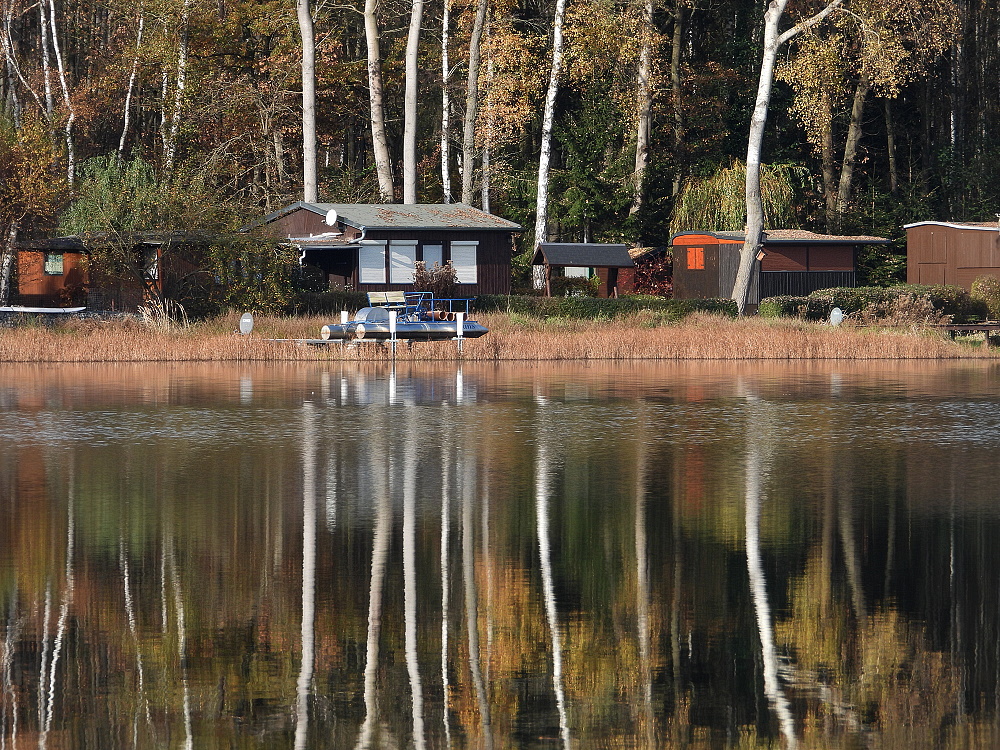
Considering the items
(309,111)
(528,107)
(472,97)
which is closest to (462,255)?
(528,107)

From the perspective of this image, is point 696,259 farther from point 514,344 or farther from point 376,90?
point 514,344

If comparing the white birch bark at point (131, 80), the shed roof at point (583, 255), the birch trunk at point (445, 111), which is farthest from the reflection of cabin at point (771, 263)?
the white birch bark at point (131, 80)

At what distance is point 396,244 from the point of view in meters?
53.0

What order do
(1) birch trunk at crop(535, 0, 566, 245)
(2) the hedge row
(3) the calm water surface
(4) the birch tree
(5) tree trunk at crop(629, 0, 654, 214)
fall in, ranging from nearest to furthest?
(3) the calm water surface < (2) the hedge row < (4) the birch tree < (1) birch trunk at crop(535, 0, 566, 245) < (5) tree trunk at crop(629, 0, 654, 214)

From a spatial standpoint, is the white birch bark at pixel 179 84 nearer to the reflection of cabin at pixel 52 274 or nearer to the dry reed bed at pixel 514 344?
the reflection of cabin at pixel 52 274

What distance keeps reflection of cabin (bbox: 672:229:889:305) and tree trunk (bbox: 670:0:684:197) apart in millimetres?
7413

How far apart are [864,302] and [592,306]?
9.09 m

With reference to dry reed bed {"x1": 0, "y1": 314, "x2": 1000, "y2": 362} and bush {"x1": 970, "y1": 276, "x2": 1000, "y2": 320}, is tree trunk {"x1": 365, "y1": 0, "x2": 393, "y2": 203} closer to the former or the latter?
dry reed bed {"x1": 0, "y1": 314, "x2": 1000, "y2": 362}

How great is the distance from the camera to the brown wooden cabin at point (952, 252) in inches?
2205

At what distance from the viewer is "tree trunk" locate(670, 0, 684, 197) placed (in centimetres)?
6494

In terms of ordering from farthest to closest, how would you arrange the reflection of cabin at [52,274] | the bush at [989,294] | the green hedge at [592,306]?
the bush at [989,294] → the reflection of cabin at [52,274] → the green hedge at [592,306]

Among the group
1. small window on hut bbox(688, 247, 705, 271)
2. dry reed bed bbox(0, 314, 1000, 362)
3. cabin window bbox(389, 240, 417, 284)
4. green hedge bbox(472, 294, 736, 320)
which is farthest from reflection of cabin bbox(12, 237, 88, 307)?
small window on hut bbox(688, 247, 705, 271)

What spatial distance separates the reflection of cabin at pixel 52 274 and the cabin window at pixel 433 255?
12.1 meters

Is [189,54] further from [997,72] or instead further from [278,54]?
[997,72]
